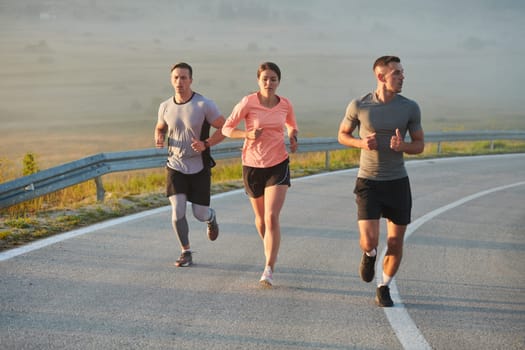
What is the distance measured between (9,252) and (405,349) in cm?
462

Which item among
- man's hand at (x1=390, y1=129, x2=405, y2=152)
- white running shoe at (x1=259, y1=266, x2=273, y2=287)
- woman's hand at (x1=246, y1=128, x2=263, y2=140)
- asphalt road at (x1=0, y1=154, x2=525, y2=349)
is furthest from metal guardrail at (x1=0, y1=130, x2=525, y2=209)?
man's hand at (x1=390, y1=129, x2=405, y2=152)

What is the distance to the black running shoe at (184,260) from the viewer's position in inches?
287

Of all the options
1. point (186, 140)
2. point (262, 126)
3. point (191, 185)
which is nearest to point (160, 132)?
point (186, 140)

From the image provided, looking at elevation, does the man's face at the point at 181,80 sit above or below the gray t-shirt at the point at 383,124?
above

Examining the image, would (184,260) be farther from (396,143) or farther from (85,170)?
(85,170)

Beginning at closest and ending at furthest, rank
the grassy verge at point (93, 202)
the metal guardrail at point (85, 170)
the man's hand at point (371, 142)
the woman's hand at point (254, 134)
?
the man's hand at point (371, 142) → the woman's hand at point (254, 134) → the grassy verge at point (93, 202) → the metal guardrail at point (85, 170)

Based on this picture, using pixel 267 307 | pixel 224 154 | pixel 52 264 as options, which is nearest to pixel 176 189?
pixel 52 264

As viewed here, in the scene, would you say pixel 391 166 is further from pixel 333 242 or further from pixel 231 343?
pixel 333 242

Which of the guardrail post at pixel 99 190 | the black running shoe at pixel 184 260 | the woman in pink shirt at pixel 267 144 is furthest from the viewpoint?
the guardrail post at pixel 99 190

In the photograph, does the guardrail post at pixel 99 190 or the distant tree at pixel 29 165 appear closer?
the guardrail post at pixel 99 190

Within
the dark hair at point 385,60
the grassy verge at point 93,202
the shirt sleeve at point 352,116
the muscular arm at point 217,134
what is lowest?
the grassy verge at point 93,202

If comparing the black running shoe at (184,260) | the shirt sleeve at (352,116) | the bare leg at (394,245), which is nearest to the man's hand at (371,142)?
the shirt sleeve at (352,116)

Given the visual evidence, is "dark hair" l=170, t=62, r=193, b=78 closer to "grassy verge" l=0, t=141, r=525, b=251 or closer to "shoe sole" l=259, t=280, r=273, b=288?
"shoe sole" l=259, t=280, r=273, b=288

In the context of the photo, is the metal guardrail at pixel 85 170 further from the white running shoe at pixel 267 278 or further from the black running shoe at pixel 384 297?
the black running shoe at pixel 384 297
